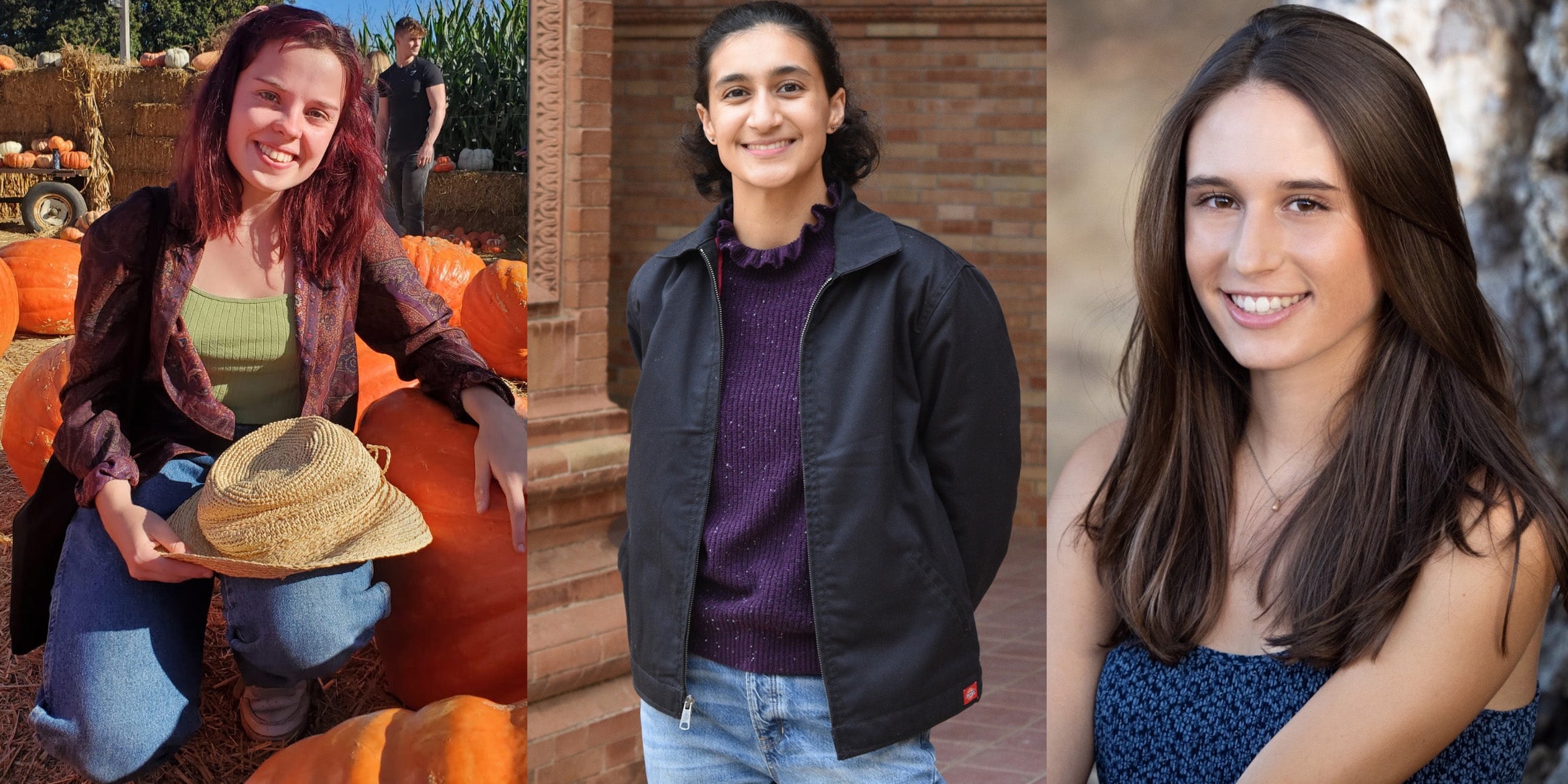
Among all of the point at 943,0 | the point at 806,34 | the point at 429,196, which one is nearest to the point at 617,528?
the point at 429,196

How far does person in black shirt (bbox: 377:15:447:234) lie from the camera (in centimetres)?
187

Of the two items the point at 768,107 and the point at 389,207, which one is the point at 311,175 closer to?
the point at 389,207

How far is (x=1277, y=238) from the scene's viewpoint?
1.16 m

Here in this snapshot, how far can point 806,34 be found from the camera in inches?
57.8

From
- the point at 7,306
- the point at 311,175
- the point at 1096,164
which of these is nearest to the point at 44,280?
the point at 7,306

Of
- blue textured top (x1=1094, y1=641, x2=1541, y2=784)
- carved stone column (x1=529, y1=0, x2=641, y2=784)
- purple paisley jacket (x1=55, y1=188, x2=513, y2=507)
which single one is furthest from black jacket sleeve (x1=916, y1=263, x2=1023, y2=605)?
purple paisley jacket (x1=55, y1=188, x2=513, y2=507)

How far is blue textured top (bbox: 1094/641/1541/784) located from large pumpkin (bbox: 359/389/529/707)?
98 centimetres

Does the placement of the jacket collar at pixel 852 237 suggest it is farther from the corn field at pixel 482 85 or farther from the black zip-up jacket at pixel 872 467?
the corn field at pixel 482 85

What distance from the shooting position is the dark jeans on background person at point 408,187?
189cm

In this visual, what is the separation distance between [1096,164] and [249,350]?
45.5 inches

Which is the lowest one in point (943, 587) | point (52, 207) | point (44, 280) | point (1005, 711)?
point (1005, 711)

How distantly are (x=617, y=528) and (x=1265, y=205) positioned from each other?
3.80ft

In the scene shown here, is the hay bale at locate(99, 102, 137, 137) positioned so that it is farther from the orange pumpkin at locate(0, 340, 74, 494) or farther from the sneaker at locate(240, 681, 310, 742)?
the sneaker at locate(240, 681, 310, 742)

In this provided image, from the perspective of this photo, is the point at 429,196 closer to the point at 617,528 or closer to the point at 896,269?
the point at 617,528
